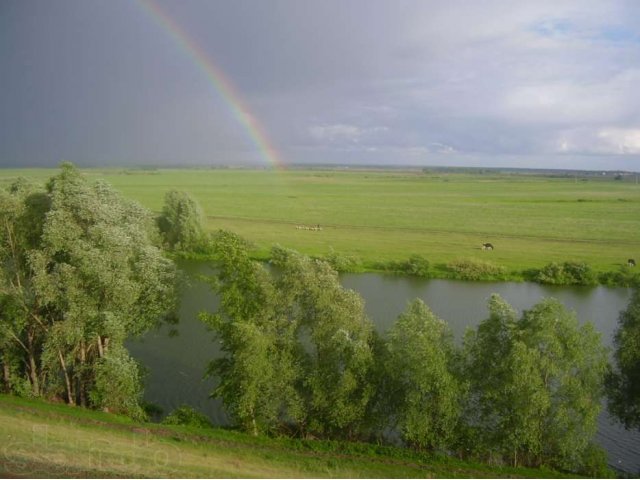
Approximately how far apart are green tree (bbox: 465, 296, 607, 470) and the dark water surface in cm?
329

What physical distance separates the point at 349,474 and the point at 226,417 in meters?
6.27

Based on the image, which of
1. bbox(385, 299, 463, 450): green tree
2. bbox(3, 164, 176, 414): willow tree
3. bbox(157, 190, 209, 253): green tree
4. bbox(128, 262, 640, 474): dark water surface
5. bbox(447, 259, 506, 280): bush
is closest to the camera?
bbox(385, 299, 463, 450): green tree

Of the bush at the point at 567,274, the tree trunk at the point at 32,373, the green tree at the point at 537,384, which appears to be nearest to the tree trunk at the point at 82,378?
the tree trunk at the point at 32,373

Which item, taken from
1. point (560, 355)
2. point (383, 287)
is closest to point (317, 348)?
point (560, 355)

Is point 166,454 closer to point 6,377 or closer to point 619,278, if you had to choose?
point 6,377

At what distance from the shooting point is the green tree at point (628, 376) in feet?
51.2

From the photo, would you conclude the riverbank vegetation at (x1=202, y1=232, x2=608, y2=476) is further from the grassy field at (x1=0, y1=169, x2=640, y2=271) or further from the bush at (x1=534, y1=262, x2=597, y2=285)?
the grassy field at (x1=0, y1=169, x2=640, y2=271)

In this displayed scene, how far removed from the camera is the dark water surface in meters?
18.0

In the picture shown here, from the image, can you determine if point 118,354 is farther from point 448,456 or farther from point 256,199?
point 256,199

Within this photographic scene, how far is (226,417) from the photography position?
58.6 ft

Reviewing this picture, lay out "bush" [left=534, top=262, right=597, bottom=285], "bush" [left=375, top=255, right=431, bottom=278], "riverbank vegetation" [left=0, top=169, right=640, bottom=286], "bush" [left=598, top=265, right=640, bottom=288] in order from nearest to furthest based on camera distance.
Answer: "bush" [left=598, top=265, right=640, bottom=288] < "bush" [left=534, top=262, right=597, bottom=285] < "bush" [left=375, top=255, right=431, bottom=278] < "riverbank vegetation" [left=0, top=169, right=640, bottom=286]

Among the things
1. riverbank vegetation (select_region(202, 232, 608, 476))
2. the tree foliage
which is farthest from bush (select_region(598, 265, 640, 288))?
the tree foliage

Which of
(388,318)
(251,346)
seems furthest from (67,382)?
(388,318)

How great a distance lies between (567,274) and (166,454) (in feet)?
115
